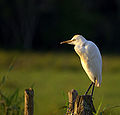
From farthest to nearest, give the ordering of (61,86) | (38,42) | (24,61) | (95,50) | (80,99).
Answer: (38,42), (24,61), (61,86), (95,50), (80,99)

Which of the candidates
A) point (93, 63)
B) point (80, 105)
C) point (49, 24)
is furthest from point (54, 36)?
point (80, 105)

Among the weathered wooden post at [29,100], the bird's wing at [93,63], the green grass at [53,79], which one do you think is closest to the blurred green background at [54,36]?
the green grass at [53,79]

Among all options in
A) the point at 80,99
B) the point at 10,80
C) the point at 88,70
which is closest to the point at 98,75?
the point at 88,70

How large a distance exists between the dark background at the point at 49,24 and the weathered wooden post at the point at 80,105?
62.0 ft

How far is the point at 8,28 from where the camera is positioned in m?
23.6

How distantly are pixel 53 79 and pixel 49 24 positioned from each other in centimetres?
1349

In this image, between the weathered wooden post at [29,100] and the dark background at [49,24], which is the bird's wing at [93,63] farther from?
the dark background at [49,24]

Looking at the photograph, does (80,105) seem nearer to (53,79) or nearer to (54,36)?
(53,79)

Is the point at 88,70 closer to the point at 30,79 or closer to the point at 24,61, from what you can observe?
the point at 30,79

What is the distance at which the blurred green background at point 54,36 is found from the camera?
11946mm

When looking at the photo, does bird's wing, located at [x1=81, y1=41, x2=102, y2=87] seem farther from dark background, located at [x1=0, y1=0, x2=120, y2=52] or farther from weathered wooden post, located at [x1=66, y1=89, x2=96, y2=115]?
dark background, located at [x1=0, y1=0, x2=120, y2=52]

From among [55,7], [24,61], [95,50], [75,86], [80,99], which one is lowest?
[80,99]

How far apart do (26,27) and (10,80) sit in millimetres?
12569

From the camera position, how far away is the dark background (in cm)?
2231
